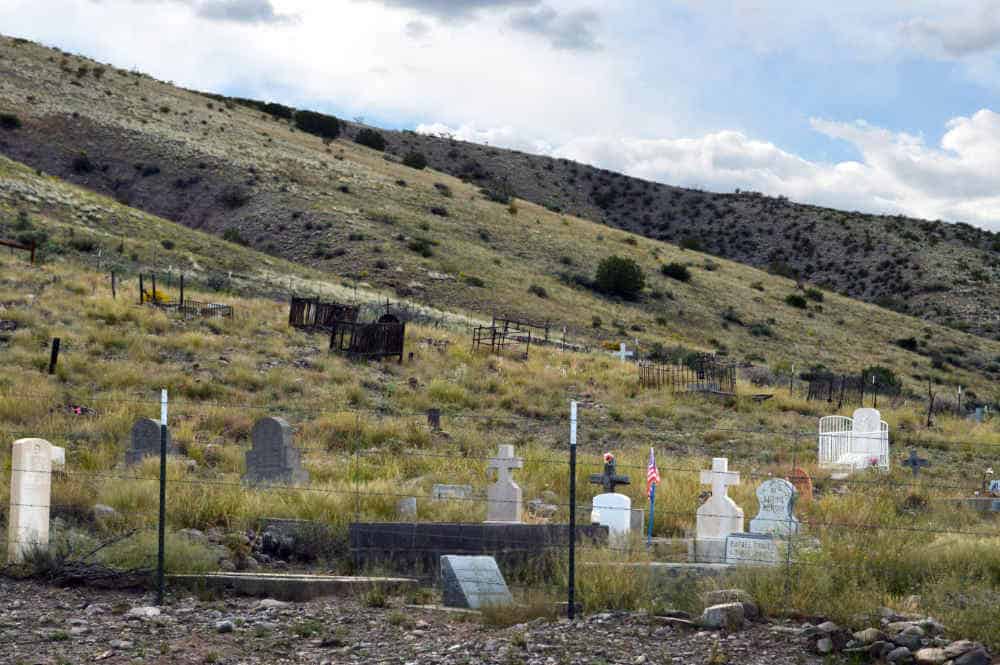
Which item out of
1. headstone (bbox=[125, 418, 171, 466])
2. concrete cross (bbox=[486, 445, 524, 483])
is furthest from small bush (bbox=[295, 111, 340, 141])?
concrete cross (bbox=[486, 445, 524, 483])

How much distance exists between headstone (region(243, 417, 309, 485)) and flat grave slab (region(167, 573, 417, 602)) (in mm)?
4762

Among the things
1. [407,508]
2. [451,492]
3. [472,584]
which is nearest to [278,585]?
[472,584]

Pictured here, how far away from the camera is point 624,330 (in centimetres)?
4600

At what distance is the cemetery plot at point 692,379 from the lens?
94.6 feet

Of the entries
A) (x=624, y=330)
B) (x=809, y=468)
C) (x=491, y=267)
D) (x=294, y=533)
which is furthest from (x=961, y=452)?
(x=491, y=267)

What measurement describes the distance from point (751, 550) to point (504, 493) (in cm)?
367

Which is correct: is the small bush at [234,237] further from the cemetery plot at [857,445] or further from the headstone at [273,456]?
the headstone at [273,456]

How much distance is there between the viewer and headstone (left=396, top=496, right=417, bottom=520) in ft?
39.0

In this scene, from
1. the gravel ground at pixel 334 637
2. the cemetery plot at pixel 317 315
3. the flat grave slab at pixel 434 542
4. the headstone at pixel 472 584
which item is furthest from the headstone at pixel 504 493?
the cemetery plot at pixel 317 315

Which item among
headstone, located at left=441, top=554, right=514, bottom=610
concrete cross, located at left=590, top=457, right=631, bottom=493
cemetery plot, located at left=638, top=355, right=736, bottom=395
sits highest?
cemetery plot, located at left=638, top=355, right=736, bottom=395

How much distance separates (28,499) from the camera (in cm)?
1005

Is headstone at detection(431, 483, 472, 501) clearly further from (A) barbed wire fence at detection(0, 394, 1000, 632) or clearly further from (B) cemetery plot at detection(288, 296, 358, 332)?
(B) cemetery plot at detection(288, 296, 358, 332)

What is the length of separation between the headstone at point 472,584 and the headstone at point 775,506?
367 centimetres

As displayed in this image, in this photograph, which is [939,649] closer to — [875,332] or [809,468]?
[809,468]
